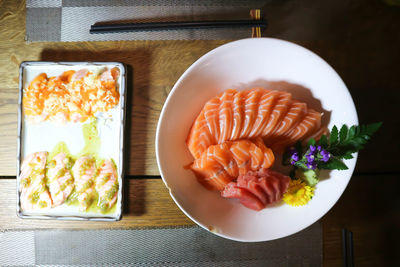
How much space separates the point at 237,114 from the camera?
3.06 ft

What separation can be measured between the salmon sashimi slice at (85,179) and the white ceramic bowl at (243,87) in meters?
0.44

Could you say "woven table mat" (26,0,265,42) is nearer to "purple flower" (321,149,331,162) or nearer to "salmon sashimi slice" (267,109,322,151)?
"salmon sashimi slice" (267,109,322,151)

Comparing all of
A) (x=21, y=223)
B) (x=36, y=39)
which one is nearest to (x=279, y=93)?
(x=36, y=39)

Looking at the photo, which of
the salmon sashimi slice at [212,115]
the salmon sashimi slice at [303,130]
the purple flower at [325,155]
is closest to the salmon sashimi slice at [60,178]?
the salmon sashimi slice at [212,115]

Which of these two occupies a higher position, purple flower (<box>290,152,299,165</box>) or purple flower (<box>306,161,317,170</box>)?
purple flower (<box>290,152,299,165</box>)

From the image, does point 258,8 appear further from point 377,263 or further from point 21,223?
point 21,223

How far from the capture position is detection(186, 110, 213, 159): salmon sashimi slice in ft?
3.12

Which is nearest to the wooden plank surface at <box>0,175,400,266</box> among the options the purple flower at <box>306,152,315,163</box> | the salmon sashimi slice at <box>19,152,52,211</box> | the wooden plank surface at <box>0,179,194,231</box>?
the wooden plank surface at <box>0,179,194,231</box>

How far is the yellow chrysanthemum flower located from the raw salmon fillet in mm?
187

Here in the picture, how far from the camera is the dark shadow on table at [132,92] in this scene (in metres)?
1.19

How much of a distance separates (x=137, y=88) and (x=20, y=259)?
953 millimetres

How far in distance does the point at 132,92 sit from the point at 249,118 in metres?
0.57

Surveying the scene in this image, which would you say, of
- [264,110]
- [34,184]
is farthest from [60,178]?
[264,110]

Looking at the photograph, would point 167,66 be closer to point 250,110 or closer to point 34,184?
point 250,110
